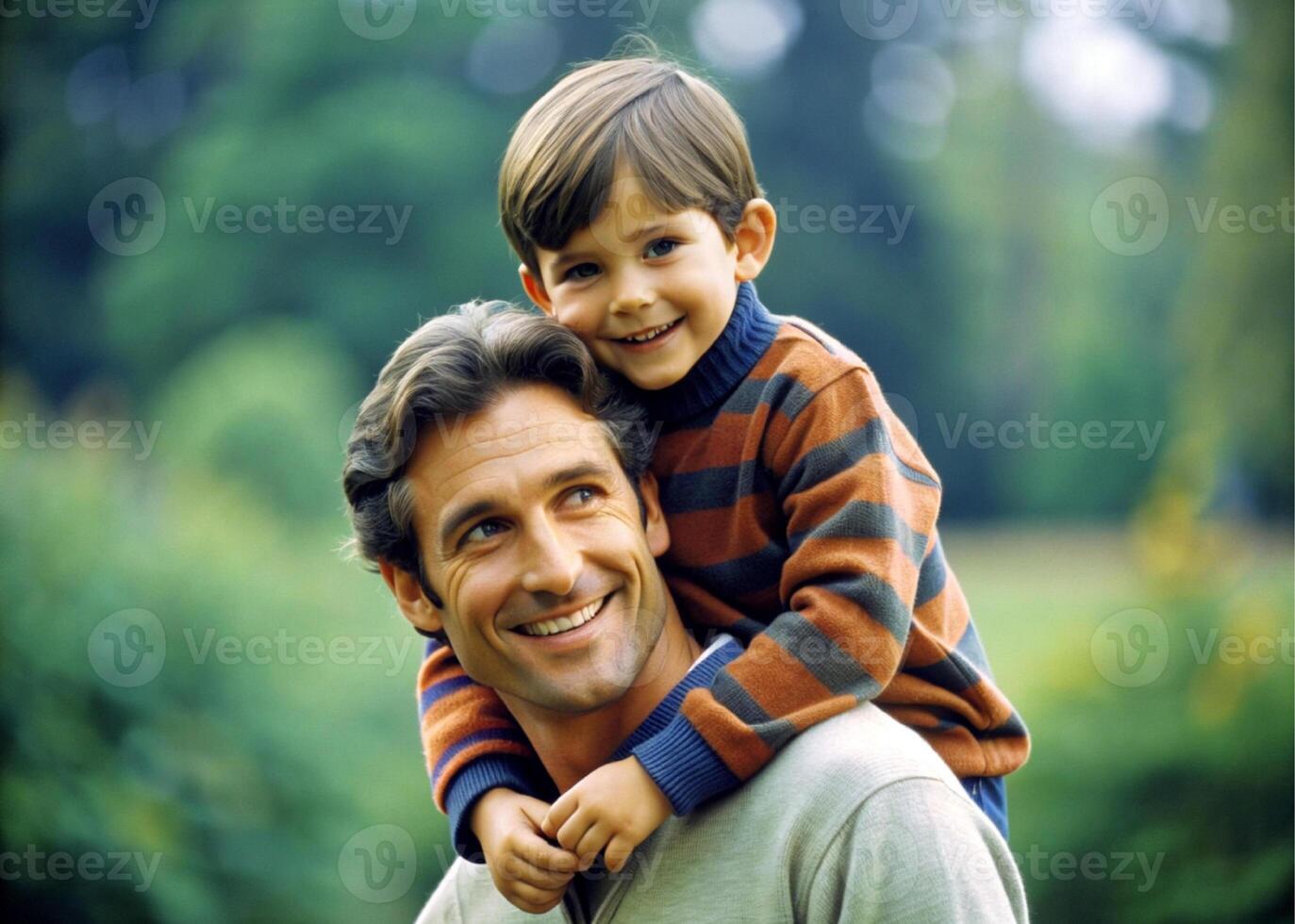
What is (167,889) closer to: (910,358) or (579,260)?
(579,260)

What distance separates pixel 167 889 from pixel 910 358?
22849 millimetres

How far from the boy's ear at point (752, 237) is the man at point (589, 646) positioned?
1.38 feet

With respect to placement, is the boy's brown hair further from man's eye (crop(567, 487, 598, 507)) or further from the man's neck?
the man's neck

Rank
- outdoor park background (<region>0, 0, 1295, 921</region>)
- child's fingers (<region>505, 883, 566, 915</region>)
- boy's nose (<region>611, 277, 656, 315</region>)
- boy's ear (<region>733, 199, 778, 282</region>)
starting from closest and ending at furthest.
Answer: child's fingers (<region>505, 883, 566, 915</region>) < boy's nose (<region>611, 277, 656, 315</region>) < boy's ear (<region>733, 199, 778, 282</region>) < outdoor park background (<region>0, 0, 1295, 921</region>)

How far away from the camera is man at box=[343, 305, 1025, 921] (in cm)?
230

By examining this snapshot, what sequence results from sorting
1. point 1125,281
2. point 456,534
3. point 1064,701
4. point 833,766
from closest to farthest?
point 833,766, point 456,534, point 1064,701, point 1125,281

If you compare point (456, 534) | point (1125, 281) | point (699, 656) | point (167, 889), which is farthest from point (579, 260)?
point (1125, 281)

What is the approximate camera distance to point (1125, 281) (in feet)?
87.8

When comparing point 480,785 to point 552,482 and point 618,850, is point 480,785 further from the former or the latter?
point 552,482

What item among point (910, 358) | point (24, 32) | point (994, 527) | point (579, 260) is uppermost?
point (24, 32)

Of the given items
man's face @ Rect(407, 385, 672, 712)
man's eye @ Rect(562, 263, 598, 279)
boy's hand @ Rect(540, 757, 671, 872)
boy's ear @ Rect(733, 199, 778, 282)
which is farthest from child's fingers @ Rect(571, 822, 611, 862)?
boy's ear @ Rect(733, 199, 778, 282)

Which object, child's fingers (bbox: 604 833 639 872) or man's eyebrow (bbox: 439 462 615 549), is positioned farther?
man's eyebrow (bbox: 439 462 615 549)

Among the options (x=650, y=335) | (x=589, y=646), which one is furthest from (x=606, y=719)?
(x=650, y=335)

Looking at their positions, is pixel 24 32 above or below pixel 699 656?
above
